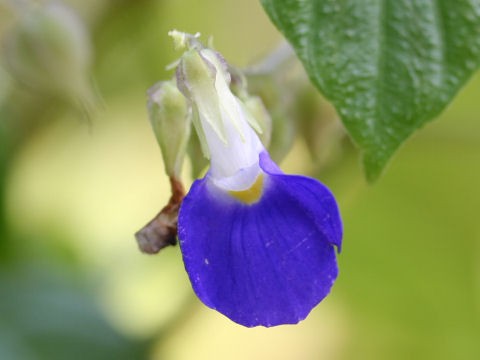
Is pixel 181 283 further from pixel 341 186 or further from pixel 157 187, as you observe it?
pixel 341 186

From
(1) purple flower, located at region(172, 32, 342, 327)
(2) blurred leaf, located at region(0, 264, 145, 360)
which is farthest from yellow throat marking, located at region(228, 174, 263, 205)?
(2) blurred leaf, located at region(0, 264, 145, 360)

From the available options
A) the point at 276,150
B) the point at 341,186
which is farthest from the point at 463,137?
the point at 276,150

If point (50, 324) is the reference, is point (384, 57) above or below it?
above

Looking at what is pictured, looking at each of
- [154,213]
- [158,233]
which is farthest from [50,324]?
[158,233]

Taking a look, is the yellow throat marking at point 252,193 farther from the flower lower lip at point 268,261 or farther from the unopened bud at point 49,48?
the unopened bud at point 49,48

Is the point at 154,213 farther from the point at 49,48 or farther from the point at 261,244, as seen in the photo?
the point at 261,244

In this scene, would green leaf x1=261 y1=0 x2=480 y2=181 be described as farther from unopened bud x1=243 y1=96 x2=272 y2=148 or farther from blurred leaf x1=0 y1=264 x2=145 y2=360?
blurred leaf x1=0 y1=264 x2=145 y2=360

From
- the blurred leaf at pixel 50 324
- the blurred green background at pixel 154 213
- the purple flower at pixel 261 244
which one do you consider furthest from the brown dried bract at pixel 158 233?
the blurred leaf at pixel 50 324
